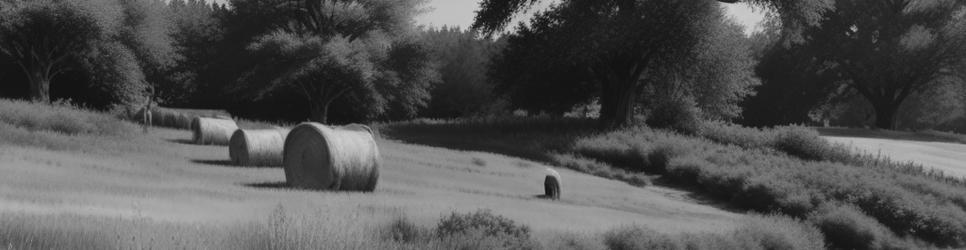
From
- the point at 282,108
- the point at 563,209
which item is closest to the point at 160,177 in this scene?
the point at 563,209

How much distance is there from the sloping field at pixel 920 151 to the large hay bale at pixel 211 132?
89.1 ft

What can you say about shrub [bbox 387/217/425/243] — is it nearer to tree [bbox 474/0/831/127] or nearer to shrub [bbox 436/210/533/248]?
shrub [bbox 436/210/533/248]

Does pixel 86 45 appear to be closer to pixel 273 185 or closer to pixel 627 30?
pixel 627 30

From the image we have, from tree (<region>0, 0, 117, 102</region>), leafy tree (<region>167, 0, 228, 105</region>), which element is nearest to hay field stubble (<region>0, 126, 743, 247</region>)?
tree (<region>0, 0, 117, 102</region>)

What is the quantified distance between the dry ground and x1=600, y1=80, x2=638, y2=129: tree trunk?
14518 mm

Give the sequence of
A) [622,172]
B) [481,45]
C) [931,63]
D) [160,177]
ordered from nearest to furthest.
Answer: [160,177]
[622,172]
[931,63]
[481,45]

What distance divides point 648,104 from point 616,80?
291 inches

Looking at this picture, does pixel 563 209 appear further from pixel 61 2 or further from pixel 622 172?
pixel 61 2

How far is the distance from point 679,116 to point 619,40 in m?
8.19

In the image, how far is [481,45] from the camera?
289 feet

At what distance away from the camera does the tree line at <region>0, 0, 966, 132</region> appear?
46031mm

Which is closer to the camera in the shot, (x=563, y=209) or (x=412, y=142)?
(x=563, y=209)

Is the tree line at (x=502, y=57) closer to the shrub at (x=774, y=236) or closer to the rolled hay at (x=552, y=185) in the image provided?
the rolled hay at (x=552, y=185)

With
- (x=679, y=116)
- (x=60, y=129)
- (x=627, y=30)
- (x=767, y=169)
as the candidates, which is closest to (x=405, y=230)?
(x=60, y=129)
